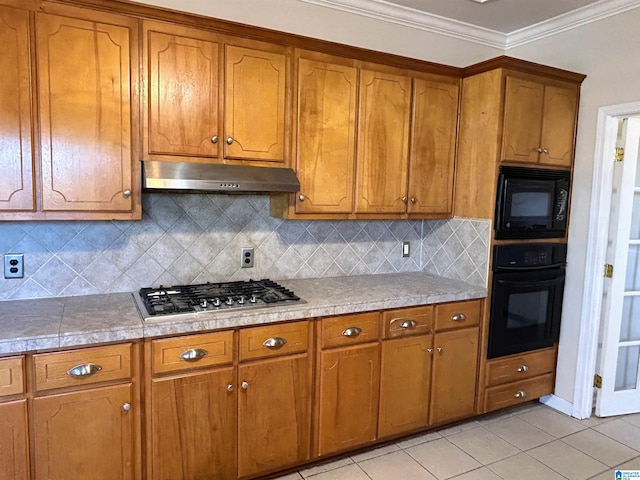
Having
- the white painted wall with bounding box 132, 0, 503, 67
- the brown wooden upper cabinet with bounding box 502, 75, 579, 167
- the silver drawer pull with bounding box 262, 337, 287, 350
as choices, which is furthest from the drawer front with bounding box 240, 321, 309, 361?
the white painted wall with bounding box 132, 0, 503, 67

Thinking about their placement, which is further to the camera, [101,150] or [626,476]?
[626,476]

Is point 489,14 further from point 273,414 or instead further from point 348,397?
point 273,414

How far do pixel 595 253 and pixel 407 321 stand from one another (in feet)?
4.83

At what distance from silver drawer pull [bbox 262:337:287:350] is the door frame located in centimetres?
220

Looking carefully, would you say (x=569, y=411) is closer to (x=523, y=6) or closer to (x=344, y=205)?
(x=344, y=205)

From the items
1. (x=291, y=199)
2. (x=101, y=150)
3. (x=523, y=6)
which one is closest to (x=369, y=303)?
(x=291, y=199)

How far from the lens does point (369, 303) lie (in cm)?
246

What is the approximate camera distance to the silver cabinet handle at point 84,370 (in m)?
1.80

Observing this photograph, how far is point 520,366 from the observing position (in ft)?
10.0

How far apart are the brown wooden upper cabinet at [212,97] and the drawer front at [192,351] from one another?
915 millimetres

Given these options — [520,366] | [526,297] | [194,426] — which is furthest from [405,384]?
[194,426]

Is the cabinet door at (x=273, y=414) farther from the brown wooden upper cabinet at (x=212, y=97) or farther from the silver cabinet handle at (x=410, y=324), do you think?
the brown wooden upper cabinet at (x=212, y=97)

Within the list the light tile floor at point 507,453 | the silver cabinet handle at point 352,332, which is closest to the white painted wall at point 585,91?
the light tile floor at point 507,453

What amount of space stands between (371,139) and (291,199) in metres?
0.68
